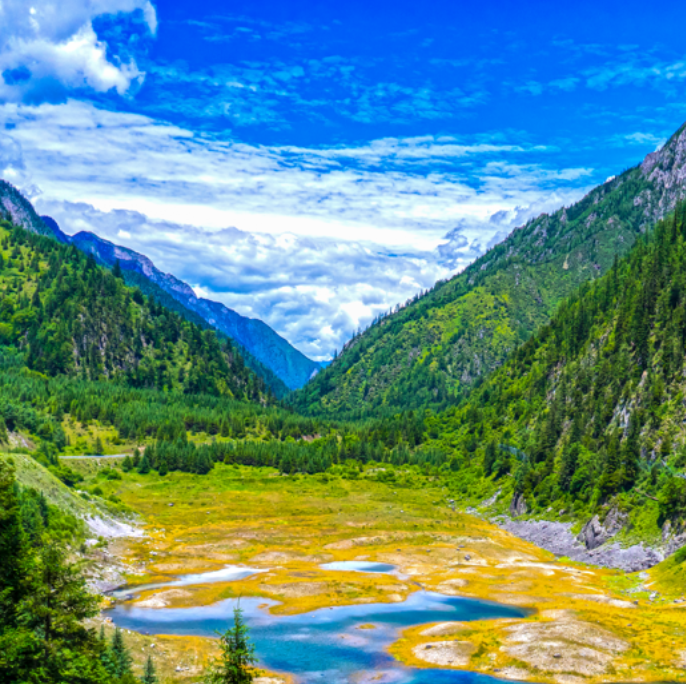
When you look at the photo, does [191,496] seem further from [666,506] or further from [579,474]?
[666,506]

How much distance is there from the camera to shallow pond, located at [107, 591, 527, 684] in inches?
2377

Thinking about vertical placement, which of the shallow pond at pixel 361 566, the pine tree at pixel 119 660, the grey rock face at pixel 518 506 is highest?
the pine tree at pixel 119 660

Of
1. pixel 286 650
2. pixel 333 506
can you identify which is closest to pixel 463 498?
pixel 333 506

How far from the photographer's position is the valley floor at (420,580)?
203 ft

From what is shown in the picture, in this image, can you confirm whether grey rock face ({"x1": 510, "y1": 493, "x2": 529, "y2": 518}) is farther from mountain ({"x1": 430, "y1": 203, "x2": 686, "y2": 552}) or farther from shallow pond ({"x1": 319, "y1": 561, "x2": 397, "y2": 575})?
shallow pond ({"x1": 319, "y1": 561, "x2": 397, "y2": 575})

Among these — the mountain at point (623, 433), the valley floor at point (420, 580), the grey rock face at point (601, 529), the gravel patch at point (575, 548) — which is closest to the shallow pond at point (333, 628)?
the valley floor at point (420, 580)

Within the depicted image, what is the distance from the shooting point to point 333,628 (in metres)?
74.2

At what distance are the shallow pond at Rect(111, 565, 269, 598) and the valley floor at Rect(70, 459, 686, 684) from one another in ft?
6.95

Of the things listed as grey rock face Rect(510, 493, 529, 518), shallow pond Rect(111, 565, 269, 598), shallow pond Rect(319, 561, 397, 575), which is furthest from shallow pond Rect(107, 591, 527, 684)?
grey rock face Rect(510, 493, 529, 518)

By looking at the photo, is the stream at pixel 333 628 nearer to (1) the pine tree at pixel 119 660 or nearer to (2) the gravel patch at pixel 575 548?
(1) the pine tree at pixel 119 660

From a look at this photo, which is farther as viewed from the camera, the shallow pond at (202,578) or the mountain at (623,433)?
the mountain at (623,433)

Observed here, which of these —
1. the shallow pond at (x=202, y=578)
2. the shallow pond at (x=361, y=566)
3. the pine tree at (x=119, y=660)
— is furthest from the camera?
the shallow pond at (x=361, y=566)

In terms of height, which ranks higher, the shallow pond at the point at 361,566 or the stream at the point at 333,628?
the stream at the point at 333,628

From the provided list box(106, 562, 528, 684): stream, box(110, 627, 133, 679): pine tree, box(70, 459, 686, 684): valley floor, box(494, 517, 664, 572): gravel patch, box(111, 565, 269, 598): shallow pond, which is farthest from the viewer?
box(494, 517, 664, 572): gravel patch
